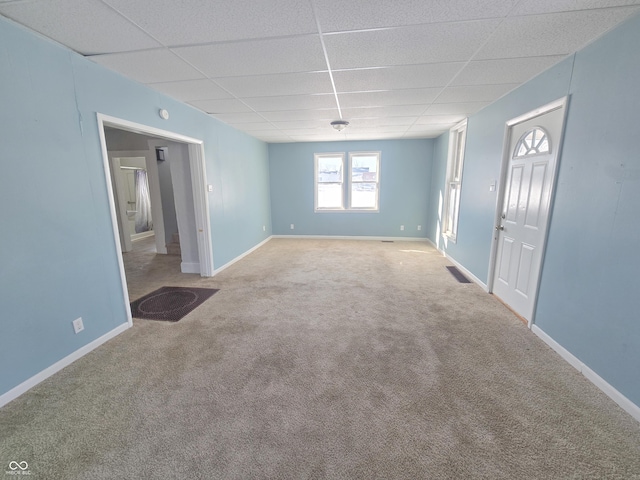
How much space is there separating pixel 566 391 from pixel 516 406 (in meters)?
0.46

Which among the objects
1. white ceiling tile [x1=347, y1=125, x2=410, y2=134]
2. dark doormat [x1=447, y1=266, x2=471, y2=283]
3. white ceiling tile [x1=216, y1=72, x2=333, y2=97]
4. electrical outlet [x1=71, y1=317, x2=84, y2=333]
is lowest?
dark doormat [x1=447, y1=266, x2=471, y2=283]

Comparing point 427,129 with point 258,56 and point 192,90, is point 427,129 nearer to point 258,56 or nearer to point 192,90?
point 258,56

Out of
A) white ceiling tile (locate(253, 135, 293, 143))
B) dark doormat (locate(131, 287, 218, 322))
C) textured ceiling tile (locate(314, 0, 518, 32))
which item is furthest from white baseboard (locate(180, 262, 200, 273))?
textured ceiling tile (locate(314, 0, 518, 32))

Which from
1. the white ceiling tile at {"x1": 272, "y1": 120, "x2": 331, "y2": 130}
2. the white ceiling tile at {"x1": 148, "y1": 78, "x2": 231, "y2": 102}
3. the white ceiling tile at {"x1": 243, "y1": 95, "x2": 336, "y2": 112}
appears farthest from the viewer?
the white ceiling tile at {"x1": 272, "y1": 120, "x2": 331, "y2": 130}

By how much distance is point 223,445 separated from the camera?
57.9 inches

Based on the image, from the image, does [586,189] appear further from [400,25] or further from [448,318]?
[400,25]

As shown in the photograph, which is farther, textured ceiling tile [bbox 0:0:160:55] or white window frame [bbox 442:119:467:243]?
white window frame [bbox 442:119:467:243]

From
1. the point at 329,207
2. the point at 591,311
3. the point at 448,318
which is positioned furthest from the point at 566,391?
the point at 329,207

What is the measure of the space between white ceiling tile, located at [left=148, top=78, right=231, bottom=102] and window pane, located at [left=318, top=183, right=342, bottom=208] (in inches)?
159

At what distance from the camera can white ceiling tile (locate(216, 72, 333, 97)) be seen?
2621mm

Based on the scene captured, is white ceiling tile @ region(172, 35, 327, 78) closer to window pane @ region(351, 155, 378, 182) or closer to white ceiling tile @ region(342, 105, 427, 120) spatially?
white ceiling tile @ region(342, 105, 427, 120)

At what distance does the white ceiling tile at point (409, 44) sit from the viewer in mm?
1835

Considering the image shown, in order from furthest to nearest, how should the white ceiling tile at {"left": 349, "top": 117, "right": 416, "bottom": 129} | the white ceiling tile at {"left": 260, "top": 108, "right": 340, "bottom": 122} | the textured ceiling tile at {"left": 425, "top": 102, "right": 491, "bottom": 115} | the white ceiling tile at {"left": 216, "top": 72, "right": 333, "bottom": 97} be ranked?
1. the white ceiling tile at {"left": 349, "top": 117, "right": 416, "bottom": 129}
2. the white ceiling tile at {"left": 260, "top": 108, "right": 340, "bottom": 122}
3. the textured ceiling tile at {"left": 425, "top": 102, "right": 491, "bottom": 115}
4. the white ceiling tile at {"left": 216, "top": 72, "right": 333, "bottom": 97}

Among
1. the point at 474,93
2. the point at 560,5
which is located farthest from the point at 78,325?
the point at 474,93
